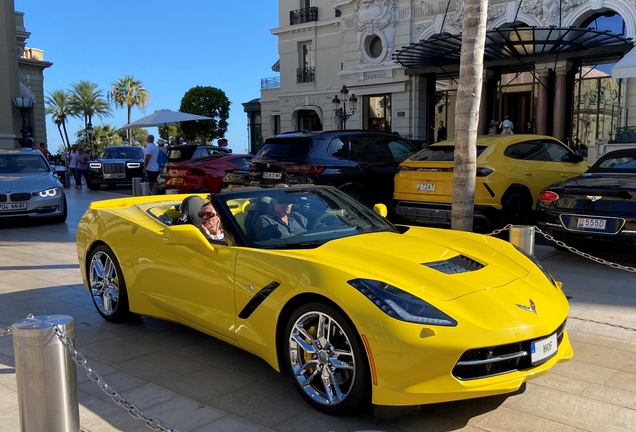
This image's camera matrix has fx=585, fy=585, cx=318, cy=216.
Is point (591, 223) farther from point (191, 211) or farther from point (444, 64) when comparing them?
point (444, 64)

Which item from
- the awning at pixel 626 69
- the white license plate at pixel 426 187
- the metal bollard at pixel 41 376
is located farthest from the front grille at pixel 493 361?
the awning at pixel 626 69

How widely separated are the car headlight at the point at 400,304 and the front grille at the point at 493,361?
0.20 m

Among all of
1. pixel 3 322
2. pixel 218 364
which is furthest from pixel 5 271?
pixel 218 364

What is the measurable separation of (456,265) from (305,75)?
31.3 meters

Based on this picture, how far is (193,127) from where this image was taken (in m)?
52.1

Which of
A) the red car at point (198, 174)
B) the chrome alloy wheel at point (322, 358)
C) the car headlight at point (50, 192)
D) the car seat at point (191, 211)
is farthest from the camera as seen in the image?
the red car at point (198, 174)

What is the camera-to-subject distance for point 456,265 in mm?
3887

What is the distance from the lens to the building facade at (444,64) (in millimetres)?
20812

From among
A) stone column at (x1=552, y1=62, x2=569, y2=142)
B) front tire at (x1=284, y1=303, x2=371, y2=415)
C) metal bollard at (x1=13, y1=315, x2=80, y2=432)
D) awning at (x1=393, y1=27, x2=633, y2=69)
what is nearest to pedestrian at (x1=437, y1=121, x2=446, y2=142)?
awning at (x1=393, y1=27, x2=633, y2=69)

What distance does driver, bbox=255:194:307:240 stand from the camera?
4316 mm

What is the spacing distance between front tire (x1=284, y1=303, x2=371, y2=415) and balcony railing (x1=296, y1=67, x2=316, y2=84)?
3103 centimetres

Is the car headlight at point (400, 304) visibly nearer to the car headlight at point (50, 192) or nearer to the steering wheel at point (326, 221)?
the steering wheel at point (326, 221)

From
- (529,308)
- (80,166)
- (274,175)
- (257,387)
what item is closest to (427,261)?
(529,308)

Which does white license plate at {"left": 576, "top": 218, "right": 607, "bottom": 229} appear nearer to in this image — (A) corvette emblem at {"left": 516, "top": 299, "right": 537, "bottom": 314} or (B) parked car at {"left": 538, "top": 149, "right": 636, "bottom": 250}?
(B) parked car at {"left": 538, "top": 149, "right": 636, "bottom": 250}
